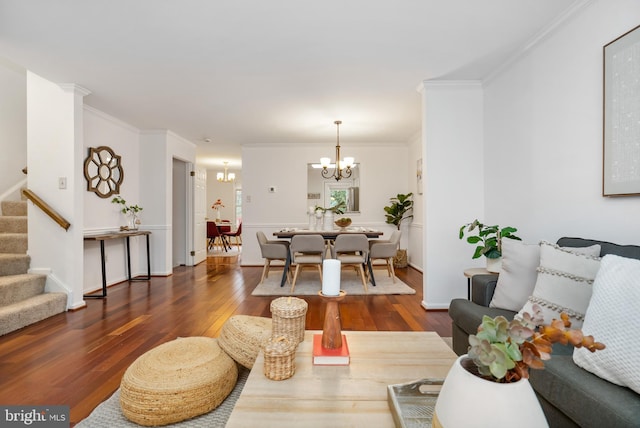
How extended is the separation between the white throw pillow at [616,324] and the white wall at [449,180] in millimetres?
2173

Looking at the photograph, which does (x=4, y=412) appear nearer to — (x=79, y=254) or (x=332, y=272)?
(x=332, y=272)

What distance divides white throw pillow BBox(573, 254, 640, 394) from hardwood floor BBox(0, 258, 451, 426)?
170 centimetres

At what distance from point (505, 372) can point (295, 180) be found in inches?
232

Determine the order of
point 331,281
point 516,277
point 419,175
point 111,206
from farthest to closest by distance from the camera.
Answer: point 419,175
point 111,206
point 516,277
point 331,281

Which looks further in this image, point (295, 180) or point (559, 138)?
point (295, 180)

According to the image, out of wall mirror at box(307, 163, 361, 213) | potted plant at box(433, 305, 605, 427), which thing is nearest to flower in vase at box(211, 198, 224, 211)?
wall mirror at box(307, 163, 361, 213)

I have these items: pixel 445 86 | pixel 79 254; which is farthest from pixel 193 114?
pixel 445 86

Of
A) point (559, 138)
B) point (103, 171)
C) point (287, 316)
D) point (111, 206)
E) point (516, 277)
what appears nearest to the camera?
point (287, 316)

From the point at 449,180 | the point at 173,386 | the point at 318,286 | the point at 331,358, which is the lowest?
the point at 318,286

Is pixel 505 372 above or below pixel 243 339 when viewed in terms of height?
above

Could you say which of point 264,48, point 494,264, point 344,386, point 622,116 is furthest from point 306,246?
point 622,116

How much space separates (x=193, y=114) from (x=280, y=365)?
162 inches

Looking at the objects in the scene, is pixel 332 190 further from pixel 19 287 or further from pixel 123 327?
pixel 19 287

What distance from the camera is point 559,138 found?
236cm
